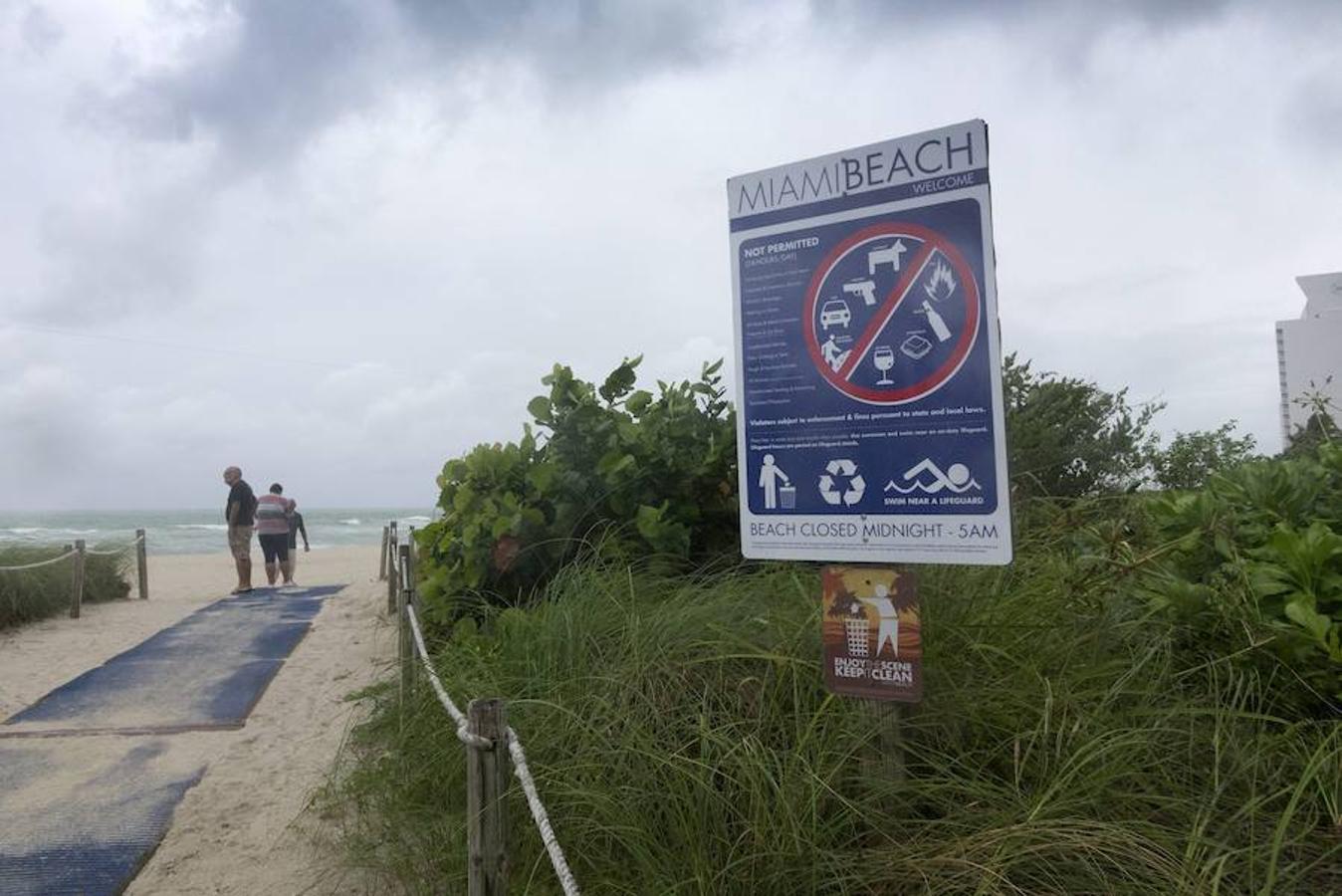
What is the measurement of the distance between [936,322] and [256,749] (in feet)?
15.3

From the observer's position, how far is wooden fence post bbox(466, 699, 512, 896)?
101 inches

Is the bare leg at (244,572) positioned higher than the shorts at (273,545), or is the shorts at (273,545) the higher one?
the shorts at (273,545)

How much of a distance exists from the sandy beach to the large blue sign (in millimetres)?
2172

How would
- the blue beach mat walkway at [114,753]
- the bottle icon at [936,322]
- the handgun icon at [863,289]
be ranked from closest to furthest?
the bottle icon at [936,322] < the handgun icon at [863,289] < the blue beach mat walkway at [114,753]

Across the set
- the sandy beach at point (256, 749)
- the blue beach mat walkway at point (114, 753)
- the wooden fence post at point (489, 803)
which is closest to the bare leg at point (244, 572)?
the sandy beach at point (256, 749)

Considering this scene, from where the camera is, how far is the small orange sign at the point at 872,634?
269 centimetres

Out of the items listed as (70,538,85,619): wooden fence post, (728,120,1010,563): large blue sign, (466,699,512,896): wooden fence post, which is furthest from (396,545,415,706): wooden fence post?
(70,538,85,619): wooden fence post

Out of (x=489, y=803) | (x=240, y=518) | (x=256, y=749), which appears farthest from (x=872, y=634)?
(x=240, y=518)

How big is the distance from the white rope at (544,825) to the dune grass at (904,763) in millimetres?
272

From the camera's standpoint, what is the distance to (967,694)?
9.45ft

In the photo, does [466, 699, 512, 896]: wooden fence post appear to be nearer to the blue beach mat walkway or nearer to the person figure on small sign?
the person figure on small sign

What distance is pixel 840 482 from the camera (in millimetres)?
2842

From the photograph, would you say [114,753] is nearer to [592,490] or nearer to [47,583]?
[592,490]

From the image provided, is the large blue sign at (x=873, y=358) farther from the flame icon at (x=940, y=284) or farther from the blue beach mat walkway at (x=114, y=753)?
the blue beach mat walkway at (x=114, y=753)
